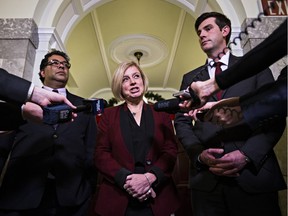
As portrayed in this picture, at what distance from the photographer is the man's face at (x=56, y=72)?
67.9 inches

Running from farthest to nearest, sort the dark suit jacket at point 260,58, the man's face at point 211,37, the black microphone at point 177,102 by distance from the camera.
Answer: the man's face at point 211,37, the black microphone at point 177,102, the dark suit jacket at point 260,58

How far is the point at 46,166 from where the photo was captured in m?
1.32

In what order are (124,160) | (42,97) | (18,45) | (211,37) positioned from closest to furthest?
(42,97) → (124,160) → (211,37) → (18,45)

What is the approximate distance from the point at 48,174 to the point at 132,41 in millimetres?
3730

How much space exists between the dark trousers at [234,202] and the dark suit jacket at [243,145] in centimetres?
4

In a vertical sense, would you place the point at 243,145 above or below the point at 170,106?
below

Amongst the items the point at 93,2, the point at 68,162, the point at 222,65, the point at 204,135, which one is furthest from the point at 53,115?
the point at 93,2

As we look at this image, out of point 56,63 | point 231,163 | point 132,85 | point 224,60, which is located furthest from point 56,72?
point 231,163

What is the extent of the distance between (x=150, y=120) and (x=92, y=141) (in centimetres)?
42

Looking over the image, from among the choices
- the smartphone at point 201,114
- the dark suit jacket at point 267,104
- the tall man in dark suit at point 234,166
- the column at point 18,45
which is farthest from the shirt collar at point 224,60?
the column at point 18,45

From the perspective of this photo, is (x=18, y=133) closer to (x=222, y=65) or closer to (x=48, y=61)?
(x=48, y=61)

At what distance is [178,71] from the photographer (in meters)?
5.81

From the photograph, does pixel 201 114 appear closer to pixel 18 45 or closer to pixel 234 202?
pixel 234 202

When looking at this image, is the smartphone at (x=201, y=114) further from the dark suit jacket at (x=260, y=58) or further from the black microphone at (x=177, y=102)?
the dark suit jacket at (x=260, y=58)
